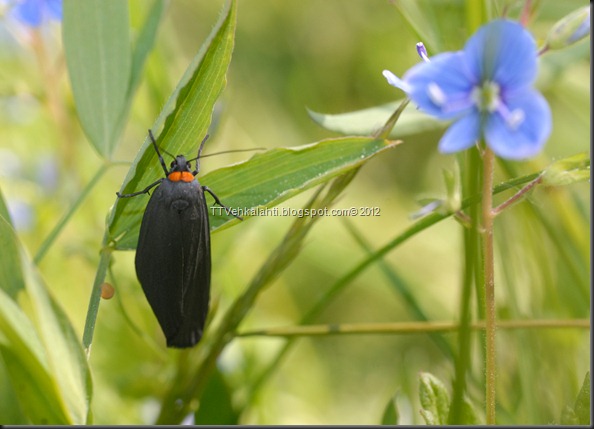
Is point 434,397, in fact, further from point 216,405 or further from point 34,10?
point 34,10

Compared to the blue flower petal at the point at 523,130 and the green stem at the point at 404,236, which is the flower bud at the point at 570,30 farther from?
the green stem at the point at 404,236

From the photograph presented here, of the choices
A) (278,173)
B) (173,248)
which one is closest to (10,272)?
(173,248)

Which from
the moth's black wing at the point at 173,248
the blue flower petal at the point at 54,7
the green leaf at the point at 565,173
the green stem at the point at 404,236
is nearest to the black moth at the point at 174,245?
the moth's black wing at the point at 173,248

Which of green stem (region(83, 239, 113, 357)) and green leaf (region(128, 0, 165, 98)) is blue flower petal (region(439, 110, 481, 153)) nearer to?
green stem (region(83, 239, 113, 357))

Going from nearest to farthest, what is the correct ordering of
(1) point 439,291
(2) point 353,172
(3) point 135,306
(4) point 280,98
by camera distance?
(2) point 353,172, (3) point 135,306, (1) point 439,291, (4) point 280,98

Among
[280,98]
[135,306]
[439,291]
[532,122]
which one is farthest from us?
[280,98]

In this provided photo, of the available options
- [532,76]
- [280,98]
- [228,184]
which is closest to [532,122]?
[532,76]

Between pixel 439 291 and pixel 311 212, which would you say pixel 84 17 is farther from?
pixel 439 291
